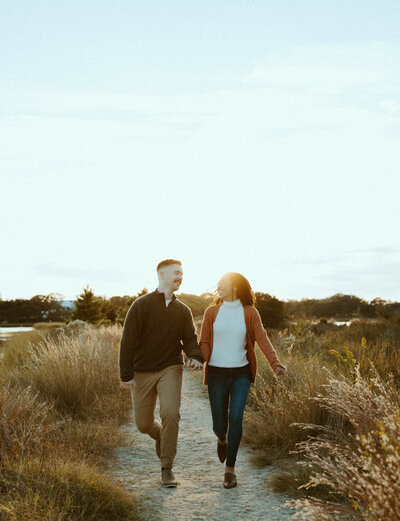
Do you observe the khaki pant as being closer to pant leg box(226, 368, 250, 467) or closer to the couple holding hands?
the couple holding hands

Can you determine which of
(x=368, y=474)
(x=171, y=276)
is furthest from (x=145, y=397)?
Result: (x=368, y=474)

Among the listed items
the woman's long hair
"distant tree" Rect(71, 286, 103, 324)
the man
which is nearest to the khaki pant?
the man

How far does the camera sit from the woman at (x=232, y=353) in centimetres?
517

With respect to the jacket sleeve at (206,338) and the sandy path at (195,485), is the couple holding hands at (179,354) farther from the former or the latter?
the sandy path at (195,485)

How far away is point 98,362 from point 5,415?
4224 mm

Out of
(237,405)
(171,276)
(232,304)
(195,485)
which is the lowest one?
(195,485)

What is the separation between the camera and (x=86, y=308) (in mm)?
35312

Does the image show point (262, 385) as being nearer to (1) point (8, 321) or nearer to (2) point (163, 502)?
(2) point (163, 502)

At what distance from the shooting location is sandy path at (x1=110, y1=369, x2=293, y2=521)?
4715 millimetres

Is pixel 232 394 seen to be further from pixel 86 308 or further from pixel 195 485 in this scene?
pixel 86 308

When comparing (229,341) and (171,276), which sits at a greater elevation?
(171,276)

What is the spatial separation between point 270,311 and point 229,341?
637 inches

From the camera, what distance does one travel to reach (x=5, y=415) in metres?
5.44

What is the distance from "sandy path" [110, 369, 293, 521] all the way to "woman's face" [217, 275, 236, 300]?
1813mm
